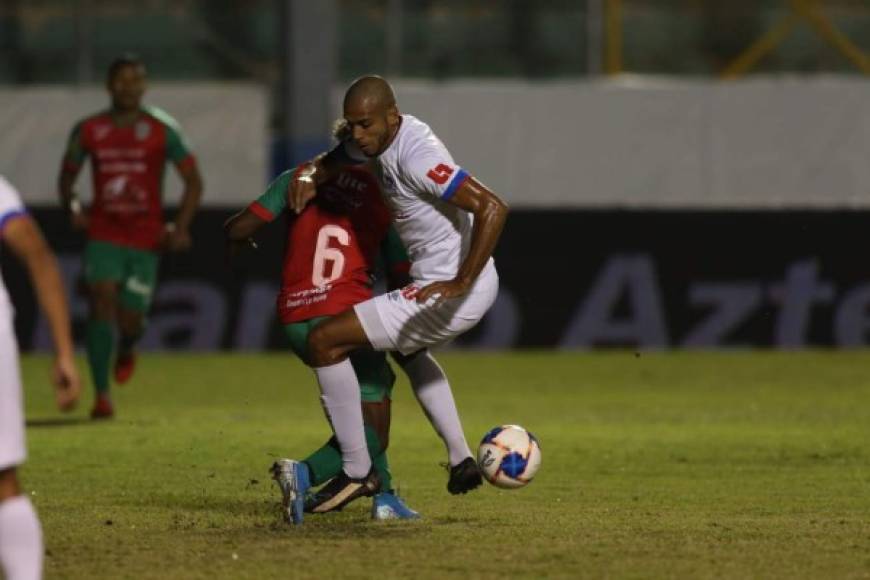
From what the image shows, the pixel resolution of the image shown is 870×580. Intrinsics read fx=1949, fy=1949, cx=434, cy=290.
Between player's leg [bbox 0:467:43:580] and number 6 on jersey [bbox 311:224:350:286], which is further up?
number 6 on jersey [bbox 311:224:350:286]

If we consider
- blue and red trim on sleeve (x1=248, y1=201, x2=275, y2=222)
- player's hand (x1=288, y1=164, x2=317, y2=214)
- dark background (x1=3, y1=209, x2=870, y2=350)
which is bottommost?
dark background (x1=3, y1=209, x2=870, y2=350)

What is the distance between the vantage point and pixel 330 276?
26.8ft

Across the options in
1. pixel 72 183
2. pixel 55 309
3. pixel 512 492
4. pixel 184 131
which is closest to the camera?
pixel 55 309

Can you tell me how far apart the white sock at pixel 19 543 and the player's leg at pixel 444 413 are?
114 inches

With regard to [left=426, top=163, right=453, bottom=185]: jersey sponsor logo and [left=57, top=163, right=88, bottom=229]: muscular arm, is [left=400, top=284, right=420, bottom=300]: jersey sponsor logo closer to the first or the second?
[left=426, top=163, right=453, bottom=185]: jersey sponsor logo

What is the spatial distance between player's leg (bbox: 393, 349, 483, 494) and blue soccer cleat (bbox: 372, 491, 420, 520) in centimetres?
21

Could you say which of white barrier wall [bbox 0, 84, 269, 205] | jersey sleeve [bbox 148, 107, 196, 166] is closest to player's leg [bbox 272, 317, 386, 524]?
jersey sleeve [bbox 148, 107, 196, 166]

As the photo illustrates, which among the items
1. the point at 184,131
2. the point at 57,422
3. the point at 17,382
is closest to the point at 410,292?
the point at 17,382

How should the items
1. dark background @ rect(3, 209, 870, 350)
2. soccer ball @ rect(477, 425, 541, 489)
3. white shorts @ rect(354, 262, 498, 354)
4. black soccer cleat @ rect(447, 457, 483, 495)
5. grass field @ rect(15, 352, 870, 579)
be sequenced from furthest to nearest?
1. dark background @ rect(3, 209, 870, 350)
2. black soccer cleat @ rect(447, 457, 483, 495)
3. soccer ball @ rect(477, 425, 541, 489)
4. white shorts @ rect(354, 262, 498, 354)
5. grass field @ rect(15, 352, 870, 579)

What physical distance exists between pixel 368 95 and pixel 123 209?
19.6 feet

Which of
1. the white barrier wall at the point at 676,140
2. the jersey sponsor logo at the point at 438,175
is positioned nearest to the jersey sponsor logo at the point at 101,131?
the jersey sponsor logo at the point at 438,175

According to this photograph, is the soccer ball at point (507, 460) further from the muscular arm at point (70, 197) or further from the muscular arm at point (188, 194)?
the muscular arm at point (70, 197)

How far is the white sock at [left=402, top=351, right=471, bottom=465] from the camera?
8.30 m

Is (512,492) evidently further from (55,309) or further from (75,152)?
(75,152)
